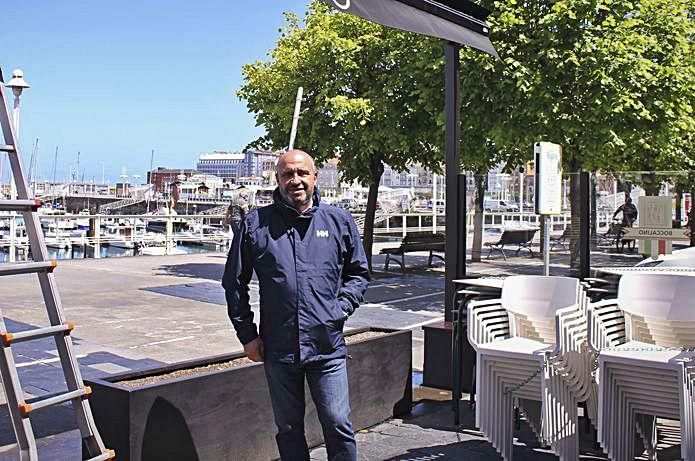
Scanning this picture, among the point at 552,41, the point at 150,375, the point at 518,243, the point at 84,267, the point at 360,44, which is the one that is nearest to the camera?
the point at 150,375

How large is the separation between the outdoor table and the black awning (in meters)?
2.00

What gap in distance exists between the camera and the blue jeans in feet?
12.8

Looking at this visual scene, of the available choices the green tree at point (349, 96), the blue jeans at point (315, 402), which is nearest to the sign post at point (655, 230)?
the blue jeans at point (315, 402)

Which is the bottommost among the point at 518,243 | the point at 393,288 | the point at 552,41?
the point at 393,288

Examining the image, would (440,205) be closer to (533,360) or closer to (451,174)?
(451,174)

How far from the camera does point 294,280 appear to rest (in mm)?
3844

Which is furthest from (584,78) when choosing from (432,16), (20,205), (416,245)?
(20,205)

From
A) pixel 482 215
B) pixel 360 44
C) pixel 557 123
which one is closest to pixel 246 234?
pixel 557 123

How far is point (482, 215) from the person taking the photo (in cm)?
2088

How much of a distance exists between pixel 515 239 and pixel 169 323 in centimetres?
747

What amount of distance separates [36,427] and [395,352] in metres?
2.73

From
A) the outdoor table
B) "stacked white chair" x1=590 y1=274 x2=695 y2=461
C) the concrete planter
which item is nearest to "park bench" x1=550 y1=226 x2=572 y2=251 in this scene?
the outdoor table

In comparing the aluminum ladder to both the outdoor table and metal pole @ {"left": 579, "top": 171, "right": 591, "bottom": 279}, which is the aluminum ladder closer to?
the outdoor table

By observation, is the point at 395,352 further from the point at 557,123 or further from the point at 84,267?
the point at 84,267
